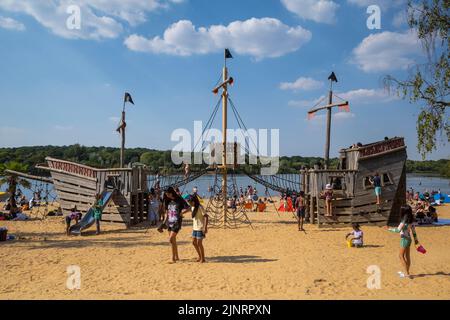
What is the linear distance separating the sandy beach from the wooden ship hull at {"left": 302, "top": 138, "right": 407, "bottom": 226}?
176 centimetres

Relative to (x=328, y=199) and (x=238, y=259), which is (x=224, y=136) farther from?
(x=238, y=259)

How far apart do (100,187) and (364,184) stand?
12521 millimetres

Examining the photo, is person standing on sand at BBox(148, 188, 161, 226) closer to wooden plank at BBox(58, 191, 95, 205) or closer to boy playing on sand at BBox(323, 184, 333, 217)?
wooden plank at BBox(58, 191, 95, 205)

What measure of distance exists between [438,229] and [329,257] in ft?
29.8

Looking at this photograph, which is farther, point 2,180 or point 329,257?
point 2,180

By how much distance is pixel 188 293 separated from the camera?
6629 millimetres

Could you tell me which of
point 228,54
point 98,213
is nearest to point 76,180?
point 98,213

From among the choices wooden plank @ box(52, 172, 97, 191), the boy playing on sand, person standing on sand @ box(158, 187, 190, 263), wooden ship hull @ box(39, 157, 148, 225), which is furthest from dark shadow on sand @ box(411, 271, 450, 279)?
wooden plank @ box(52, 172, 97, 191)

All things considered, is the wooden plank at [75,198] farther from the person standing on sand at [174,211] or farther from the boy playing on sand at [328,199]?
the boy playing on sand at [328,199]

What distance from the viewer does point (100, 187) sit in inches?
645

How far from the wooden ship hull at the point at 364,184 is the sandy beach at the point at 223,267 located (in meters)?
1.76
